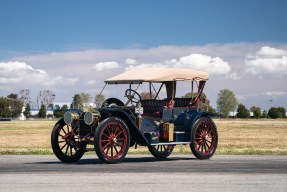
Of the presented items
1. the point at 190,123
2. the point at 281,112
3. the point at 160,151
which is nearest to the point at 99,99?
the point at 190,123

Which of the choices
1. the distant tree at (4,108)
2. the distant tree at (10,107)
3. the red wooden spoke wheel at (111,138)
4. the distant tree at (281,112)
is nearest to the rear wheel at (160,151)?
the red wooden spoke wheel at (111,138)

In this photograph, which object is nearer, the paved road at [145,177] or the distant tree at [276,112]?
the paved road at [145,177]

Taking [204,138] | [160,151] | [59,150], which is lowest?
[160,151]

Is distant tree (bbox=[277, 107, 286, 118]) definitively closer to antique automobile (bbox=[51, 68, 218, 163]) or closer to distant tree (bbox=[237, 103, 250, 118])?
distant tree (bbox=[237, 103, 250, 118])

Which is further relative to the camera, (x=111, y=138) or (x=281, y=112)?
(x=281, y=112)

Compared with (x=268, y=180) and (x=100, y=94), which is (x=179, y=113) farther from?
(x=268, y=180)

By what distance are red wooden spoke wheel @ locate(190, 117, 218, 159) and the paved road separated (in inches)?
82.7

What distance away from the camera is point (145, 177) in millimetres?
11945

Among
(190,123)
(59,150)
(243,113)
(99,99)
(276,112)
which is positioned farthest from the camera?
(243,113)

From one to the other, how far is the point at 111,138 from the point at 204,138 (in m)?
3.44

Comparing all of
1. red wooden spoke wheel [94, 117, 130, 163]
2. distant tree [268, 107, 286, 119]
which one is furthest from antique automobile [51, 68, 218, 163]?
distant tree [268, 107, 286, 119]

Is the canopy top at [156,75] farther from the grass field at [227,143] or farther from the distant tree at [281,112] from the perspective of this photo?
the distant tree at [281,112]

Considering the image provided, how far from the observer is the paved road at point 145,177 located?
10.4 meters

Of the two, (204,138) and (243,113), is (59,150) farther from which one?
(243,113)
